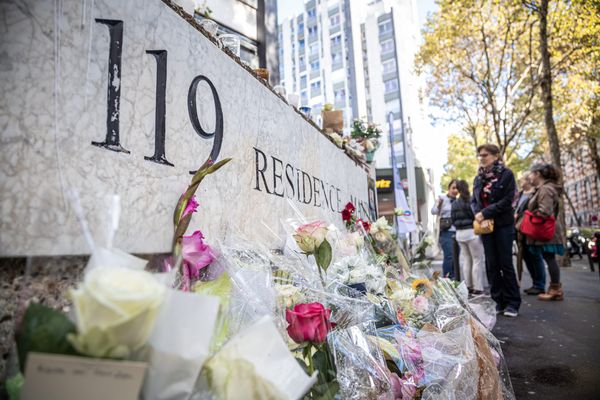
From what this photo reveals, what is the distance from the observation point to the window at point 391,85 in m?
28.6

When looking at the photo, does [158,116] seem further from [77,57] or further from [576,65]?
[576,65]

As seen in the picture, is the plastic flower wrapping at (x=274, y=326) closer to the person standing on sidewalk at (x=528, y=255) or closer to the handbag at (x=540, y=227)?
the handbag at (x=540, y=227)

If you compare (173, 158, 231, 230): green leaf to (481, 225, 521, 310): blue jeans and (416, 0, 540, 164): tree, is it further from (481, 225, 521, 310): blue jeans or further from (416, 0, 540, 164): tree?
(416, 0, 540, 164): tree

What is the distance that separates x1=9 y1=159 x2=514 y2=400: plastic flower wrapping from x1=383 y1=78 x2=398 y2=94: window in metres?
28.7

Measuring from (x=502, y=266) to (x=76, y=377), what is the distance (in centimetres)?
388

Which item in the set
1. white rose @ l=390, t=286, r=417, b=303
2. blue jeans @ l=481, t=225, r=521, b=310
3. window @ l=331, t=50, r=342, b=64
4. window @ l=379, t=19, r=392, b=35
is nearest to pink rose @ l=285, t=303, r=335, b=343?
white rose @ l=390, t=286, r=417, b=303

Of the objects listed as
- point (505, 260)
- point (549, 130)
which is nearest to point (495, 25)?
point (549, 130)

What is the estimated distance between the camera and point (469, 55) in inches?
479

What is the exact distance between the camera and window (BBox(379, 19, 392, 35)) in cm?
2905

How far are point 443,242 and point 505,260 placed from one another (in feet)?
7.74

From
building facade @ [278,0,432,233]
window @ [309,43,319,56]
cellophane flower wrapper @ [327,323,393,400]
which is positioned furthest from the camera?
window @ [309,43,319,56]

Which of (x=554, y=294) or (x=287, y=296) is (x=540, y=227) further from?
(x=287, y=296)

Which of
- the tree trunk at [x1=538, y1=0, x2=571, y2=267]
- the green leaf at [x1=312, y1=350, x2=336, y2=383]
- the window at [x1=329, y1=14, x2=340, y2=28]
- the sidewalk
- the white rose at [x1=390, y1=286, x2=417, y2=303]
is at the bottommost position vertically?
the sidewalk

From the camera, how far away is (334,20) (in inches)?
1348
